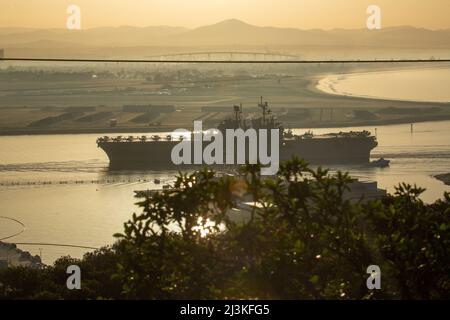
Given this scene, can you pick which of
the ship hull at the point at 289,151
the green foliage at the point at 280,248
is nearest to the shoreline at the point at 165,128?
the ship hull at the point at 289,151

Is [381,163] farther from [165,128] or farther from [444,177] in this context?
[165,128]

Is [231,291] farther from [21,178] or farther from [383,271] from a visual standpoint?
[21,178]

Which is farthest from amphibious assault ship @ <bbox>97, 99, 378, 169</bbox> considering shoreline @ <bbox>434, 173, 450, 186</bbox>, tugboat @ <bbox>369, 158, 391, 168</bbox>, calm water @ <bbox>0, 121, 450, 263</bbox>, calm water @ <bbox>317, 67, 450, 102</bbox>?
calm water @ <bbox>317, 67, 450, 102</bbox>

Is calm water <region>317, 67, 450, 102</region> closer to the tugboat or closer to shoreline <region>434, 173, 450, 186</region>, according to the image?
the tugboat

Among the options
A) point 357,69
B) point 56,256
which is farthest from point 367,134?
point 357,69

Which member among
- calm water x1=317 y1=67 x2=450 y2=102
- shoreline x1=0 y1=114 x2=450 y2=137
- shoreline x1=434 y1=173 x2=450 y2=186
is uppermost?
shoreline x1=434 y1=173 x2=450 y2=186

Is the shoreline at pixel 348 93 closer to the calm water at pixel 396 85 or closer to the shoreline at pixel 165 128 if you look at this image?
the calm water at pixel 396 85
